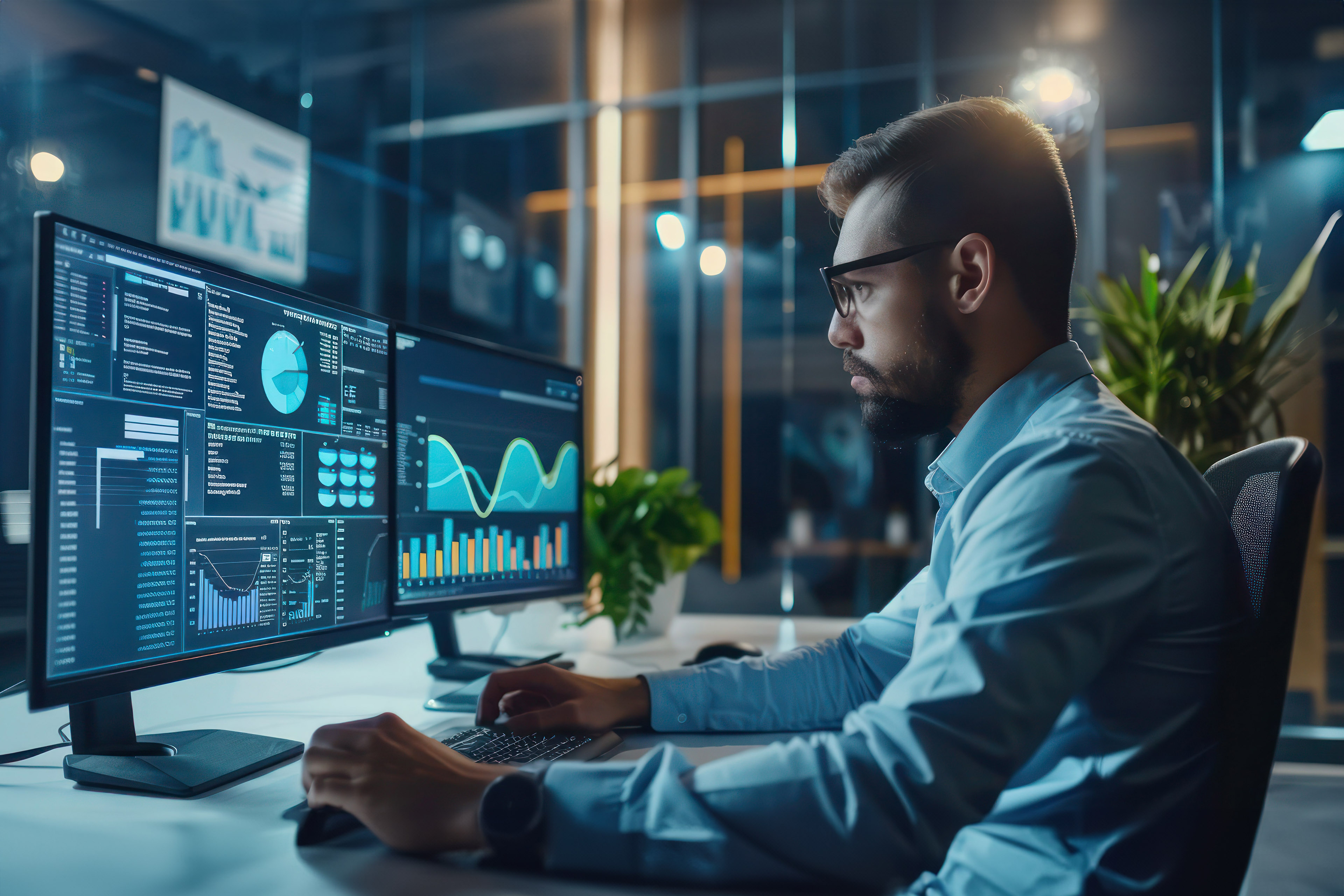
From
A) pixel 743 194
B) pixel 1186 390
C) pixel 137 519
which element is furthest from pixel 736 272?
pixel 137 519

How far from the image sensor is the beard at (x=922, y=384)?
3.04 ft

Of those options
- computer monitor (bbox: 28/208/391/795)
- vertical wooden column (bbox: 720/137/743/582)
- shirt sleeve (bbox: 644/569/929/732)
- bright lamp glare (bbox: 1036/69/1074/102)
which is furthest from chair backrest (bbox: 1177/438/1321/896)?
vertical wooden column (bbox: 720/137/743/582)

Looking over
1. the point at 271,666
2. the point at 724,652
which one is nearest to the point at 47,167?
the point at 271,666

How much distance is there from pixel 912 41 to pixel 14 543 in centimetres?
448

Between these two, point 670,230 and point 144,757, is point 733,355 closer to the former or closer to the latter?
point 670,230

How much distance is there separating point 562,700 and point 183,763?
16.3 inches

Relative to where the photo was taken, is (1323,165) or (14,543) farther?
(1323,165)

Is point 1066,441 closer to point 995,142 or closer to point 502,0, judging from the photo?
point 995,142

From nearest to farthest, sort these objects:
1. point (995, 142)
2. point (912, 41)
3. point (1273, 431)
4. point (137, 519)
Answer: point (137, 519) < point (995, 142) < point (1273, 431) < point (912, 41)

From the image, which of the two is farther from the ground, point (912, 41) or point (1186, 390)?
point (912, 41)

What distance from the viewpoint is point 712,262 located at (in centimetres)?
483

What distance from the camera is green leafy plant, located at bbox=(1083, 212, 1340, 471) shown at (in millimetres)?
2609

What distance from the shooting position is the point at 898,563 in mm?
4488

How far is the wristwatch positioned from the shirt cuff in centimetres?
43
